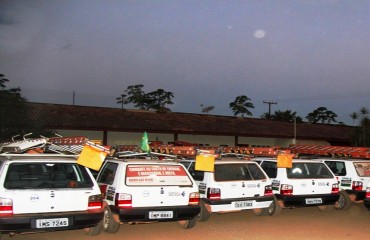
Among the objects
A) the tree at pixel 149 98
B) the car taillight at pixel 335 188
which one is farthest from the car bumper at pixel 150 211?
the tree at pixel 149 98

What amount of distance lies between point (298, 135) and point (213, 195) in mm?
25163

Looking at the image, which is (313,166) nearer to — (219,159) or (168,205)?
(219,159)

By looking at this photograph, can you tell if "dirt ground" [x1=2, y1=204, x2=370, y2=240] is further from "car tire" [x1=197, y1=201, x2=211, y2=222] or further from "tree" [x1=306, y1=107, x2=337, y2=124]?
"tree" [x1=306, y1=107, x2=337, y2=124]

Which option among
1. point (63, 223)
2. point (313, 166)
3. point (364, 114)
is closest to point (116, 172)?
point (63, 223)

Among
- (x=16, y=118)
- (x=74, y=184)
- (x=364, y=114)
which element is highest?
(x=364, y=114)

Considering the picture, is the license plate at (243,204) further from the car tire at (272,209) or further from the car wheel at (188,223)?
the car wheel at (188,223)

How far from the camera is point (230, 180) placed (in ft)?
31.1

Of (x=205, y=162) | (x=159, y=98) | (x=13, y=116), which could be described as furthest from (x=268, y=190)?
(x=159, y=98)

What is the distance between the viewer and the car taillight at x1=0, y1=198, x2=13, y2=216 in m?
6.43

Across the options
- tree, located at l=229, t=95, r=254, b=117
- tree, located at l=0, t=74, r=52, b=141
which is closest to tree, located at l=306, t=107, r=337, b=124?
tree, located at l=229, t=95, r=254, b=117

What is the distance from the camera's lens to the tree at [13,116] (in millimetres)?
18172

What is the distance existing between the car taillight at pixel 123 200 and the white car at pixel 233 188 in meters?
2.08

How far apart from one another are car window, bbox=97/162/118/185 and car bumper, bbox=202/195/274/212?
2068 mm

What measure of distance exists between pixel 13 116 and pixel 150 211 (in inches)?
509
